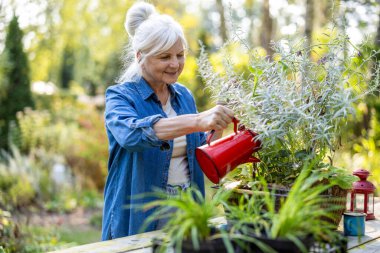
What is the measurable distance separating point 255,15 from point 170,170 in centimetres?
1780

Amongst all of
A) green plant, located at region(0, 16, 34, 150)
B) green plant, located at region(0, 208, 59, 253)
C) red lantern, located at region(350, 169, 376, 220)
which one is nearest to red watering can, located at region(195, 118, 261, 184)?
red lantern, located at region(350, 169, 376, 220)

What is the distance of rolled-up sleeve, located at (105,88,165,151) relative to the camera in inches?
69.9

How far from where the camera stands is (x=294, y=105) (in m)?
1.59

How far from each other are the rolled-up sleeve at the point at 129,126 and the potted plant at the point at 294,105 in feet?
0.88

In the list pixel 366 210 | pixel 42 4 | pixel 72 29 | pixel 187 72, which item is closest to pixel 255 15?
pixel 72 29

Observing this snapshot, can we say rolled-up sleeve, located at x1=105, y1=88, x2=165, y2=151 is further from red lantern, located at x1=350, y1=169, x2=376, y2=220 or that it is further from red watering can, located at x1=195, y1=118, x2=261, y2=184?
red lantern, located at x1=350, y1=169, x2=376, y2=220

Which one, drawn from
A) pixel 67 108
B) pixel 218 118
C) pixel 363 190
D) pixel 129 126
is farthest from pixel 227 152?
pixel 67 108

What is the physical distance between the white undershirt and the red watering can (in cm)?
44

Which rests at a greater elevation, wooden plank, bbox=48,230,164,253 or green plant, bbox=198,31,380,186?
green plant, bbox=198,31,380,186

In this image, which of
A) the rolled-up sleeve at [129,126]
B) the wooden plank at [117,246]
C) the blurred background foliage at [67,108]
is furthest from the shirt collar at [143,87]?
the wooden plank at [117,246]

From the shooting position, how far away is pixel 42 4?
966cm

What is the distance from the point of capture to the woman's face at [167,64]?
207 cm

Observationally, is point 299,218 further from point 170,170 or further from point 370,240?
point 170,170

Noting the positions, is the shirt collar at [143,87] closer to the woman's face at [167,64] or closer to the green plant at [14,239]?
the woman's face at [167,64]
